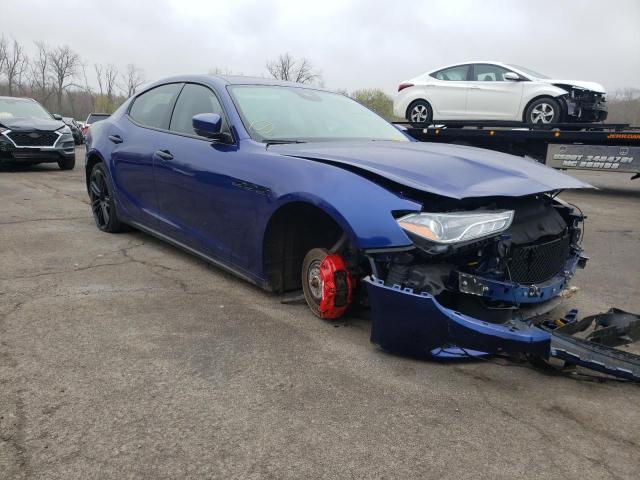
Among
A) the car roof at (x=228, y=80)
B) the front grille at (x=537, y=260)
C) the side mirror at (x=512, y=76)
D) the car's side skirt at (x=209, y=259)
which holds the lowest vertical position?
the car's side skirt at (x=209, y=259)

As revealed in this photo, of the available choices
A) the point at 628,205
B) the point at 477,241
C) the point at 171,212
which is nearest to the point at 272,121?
the point at 171,212

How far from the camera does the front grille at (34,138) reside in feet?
37.6

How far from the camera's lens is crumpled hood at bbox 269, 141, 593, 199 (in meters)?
2.72

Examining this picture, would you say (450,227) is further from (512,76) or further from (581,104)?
(581,104)

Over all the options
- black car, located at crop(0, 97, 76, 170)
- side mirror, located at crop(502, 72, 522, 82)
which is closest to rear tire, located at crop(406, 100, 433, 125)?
side mirror, located at crop(502, 72, 522, 82)

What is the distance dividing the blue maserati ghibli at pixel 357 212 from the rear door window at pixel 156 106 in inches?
0.7

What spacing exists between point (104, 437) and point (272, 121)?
93.4 inches

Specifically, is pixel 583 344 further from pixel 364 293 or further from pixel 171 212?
pixel 171 212

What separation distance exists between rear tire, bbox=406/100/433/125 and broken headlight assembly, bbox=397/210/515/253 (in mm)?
9957

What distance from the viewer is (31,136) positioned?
458 inches

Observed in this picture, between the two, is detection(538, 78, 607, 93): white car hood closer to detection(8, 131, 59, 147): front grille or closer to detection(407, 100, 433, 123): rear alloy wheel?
detection(407, 100, 433, 123): rear alloy wheel

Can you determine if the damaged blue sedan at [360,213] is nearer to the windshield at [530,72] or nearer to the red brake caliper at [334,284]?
the red brake caliper at [334,284]

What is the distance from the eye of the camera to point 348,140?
3.82 meters

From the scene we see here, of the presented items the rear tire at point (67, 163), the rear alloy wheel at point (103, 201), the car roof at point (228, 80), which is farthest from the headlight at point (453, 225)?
the rear tire at point (67, 163)
